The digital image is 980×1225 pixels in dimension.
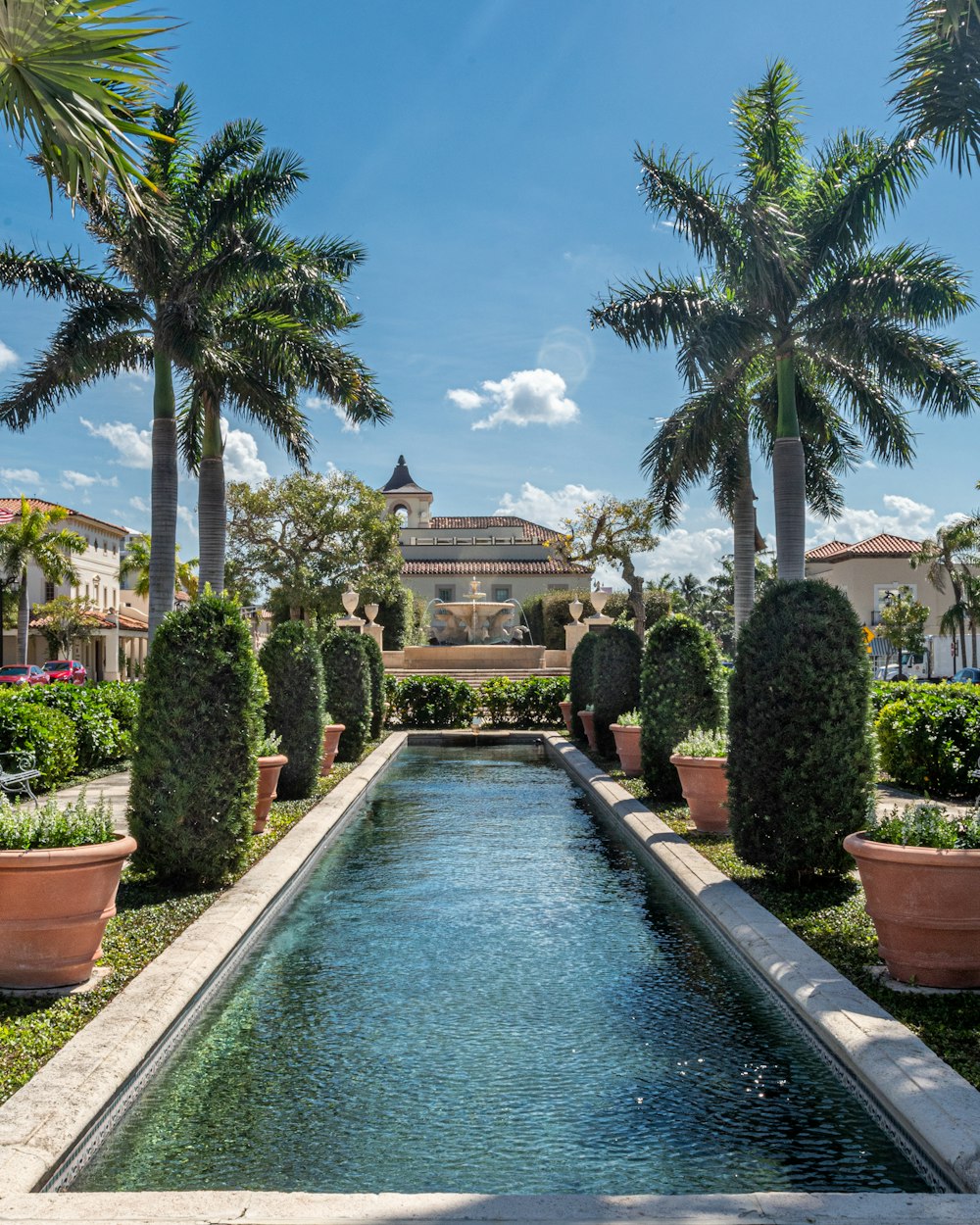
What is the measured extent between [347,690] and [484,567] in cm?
5338

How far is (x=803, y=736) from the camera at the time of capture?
718 centimetres

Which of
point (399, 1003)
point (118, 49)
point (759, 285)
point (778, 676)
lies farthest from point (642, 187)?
point (399, 1003)

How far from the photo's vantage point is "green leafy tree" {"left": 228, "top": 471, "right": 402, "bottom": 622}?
4106 cm

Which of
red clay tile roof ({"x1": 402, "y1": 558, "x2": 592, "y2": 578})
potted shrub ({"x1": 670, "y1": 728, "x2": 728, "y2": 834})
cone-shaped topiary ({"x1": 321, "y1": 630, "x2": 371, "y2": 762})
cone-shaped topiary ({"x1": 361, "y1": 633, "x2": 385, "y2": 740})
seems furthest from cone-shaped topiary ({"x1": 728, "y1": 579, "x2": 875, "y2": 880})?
red clay tile roof ({"x1": 402, "y1": 558, "x2": 592, "y2": 578})

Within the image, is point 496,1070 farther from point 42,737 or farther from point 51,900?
point 42,737

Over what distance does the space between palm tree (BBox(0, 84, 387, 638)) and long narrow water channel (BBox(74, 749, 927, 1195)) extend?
31.4 feet

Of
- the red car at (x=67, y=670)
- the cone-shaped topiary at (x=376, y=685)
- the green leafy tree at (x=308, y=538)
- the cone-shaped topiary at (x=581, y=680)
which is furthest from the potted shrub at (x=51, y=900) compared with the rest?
the red car at (x=67, y=670)

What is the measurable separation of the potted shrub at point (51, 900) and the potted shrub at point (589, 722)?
41.1ft

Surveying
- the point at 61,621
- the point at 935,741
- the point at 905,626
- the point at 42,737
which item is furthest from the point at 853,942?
the point at 905,626

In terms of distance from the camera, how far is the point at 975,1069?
418cm

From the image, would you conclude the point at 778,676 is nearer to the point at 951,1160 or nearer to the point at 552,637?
the point at 951,1160

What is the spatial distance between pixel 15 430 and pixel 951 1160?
1620 cm

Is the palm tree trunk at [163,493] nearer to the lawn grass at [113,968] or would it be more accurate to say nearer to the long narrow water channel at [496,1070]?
the lawn grass at [113,968]

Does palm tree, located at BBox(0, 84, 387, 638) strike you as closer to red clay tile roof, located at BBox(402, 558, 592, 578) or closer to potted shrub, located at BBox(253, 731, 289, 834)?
potted shrub, located at BBox(253, 731, 289, 834)
